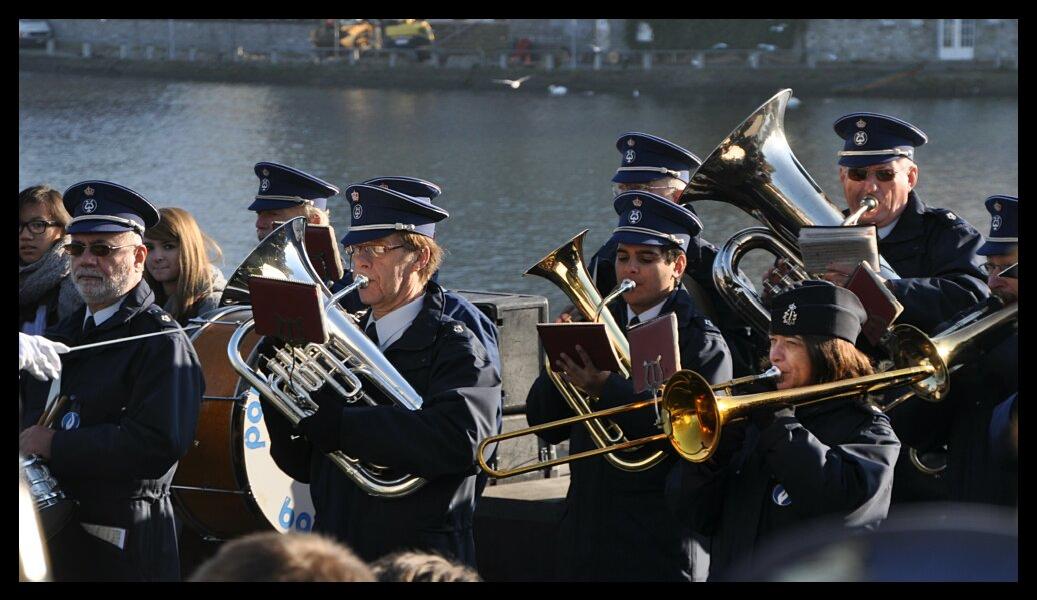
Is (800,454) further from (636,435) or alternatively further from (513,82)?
(513,82)

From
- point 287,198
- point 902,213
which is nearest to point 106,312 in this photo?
point 287,198

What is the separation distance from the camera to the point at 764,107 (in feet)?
21.8

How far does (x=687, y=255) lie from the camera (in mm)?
6418

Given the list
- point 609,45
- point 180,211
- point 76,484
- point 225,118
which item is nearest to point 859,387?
point 76,484

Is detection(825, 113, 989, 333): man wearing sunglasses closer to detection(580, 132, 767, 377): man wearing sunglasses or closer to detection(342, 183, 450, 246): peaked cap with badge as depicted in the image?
detection(580, 132, 767, 377): man wearing sunglasses

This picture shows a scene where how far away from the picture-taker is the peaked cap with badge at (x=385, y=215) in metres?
5.07

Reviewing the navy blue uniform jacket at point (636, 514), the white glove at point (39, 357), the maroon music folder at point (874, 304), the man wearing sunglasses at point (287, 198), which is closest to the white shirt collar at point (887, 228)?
the navy blue uniform jacket at point (636, 514)

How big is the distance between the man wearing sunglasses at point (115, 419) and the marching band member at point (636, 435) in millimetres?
1217

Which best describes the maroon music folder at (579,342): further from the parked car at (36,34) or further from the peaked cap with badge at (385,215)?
the parked car at (36,34)

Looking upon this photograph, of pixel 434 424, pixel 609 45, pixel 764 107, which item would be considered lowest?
pixel 434 424

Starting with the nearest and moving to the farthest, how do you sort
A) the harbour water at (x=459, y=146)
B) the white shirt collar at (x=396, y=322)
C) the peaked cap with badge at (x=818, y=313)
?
1. the peaked cap with badge at (x=818, y=313)
2. the white shirt collar at (x=396, y=322)
3. the harbour water at (x=459, y=146)

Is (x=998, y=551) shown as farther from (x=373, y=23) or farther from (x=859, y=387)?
(x=373, y=23)
